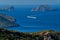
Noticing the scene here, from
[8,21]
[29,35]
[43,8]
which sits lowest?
[29,35]

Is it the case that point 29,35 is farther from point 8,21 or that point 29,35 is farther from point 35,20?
point 8,21

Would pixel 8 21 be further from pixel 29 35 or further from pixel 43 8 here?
pixel 43 8

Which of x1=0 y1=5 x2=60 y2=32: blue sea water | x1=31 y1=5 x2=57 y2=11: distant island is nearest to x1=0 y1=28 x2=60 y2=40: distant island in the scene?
x1=0 y1=5 x2=60 y2=32: blue sea water

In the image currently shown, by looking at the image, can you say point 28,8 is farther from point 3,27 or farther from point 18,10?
point 3,27

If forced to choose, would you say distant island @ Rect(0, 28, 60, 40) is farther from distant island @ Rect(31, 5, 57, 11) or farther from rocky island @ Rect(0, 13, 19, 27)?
distant island @ Rect(31, 5, 57, 11)

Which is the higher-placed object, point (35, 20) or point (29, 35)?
point (35, 20)

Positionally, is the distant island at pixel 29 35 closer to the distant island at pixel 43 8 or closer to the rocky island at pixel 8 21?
the rocky island at pixel 8 21

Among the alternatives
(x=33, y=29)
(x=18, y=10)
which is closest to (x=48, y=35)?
(x=33, y=29)

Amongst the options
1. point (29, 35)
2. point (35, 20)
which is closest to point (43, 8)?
point (35, 20)

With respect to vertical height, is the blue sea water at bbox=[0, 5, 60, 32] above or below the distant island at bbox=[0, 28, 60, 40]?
above
